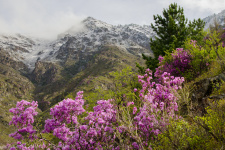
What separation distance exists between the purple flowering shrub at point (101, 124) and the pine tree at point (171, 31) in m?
15.4

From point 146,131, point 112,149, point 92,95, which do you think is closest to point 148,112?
point 146,131

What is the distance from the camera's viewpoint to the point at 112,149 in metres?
5.91

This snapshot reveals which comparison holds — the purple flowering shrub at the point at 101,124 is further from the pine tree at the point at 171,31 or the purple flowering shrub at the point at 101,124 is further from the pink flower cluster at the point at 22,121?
the pine tree at the point at 171,31

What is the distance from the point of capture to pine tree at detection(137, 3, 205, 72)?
23.3 meters

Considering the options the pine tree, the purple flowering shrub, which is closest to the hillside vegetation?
the purple flowering shrub

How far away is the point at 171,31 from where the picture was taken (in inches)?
961

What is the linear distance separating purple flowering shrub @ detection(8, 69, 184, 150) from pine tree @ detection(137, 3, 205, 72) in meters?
15.4

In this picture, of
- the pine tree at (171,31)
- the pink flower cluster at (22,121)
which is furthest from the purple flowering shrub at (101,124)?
the pine tree at (171,31)

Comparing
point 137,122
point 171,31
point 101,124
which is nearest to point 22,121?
point 101,124

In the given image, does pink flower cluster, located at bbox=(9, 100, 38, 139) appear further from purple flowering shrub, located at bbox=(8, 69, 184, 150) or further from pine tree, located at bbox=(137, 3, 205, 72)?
pine tree, located at bbox=(137, 3, 205, 72)

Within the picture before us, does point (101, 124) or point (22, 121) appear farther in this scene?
point (22, 121)

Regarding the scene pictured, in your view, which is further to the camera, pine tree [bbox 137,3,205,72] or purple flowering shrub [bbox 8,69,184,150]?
pine tree [bbox 137,3,205,72]

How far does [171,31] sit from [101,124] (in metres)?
22.0

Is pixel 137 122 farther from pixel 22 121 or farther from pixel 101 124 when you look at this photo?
pixel 22 121
